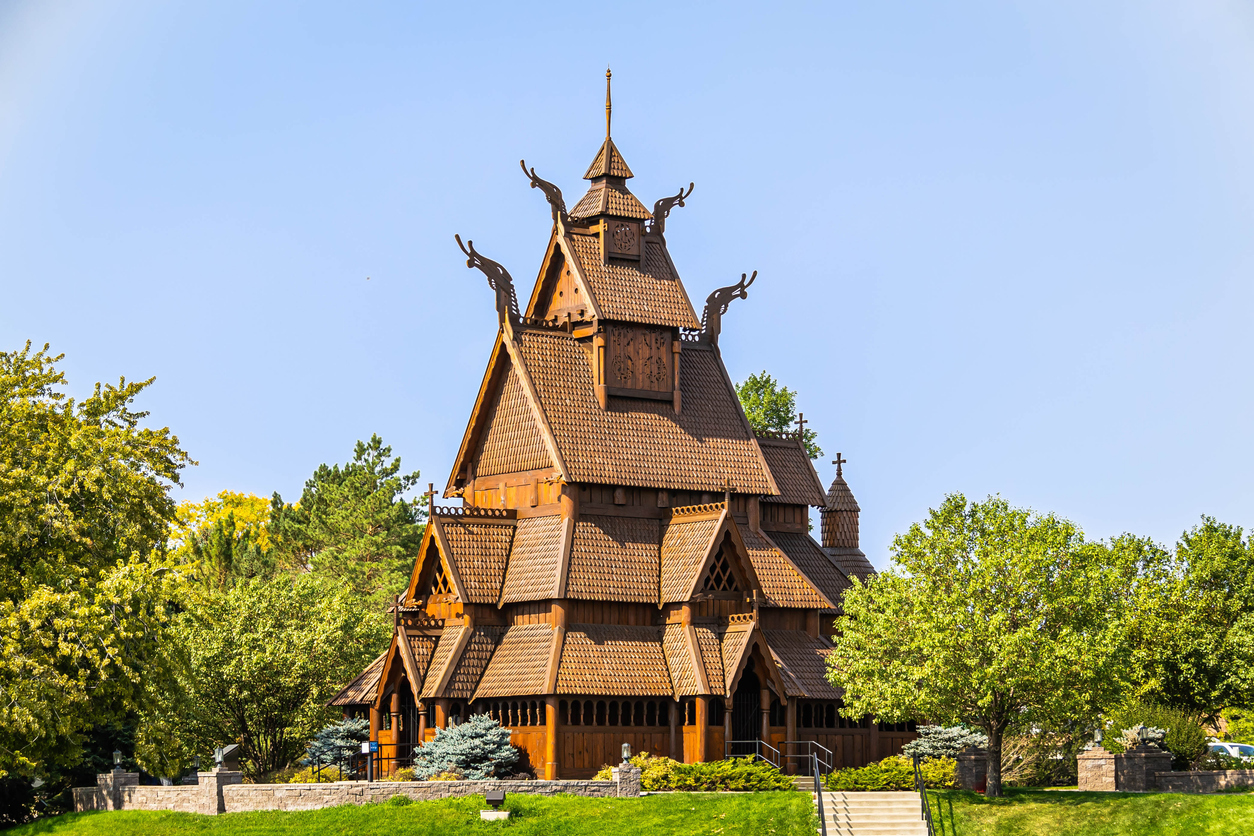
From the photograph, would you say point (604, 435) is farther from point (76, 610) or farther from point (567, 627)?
point (76, 610)

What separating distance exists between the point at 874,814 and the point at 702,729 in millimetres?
7308

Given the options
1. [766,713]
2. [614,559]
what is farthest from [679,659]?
[614,559]

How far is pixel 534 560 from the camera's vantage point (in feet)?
163

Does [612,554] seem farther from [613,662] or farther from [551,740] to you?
[551,740]

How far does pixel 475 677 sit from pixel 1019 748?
16.1 m

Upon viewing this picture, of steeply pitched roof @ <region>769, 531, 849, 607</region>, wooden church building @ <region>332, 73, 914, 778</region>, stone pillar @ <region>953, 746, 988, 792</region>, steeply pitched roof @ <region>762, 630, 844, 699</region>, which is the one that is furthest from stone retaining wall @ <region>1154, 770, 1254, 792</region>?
steeply pitched roof @ <region>769, 531, 849, 607</region>

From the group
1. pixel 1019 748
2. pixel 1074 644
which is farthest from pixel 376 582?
pixel 1074 644

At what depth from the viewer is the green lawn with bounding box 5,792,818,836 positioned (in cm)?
3962

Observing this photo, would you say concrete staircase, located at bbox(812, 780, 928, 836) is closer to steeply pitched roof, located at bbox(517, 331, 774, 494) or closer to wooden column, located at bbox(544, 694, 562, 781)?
wooden column, located at bbox(544, 694, 562, 781)

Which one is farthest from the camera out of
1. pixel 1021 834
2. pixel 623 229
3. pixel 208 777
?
pixel 623 229

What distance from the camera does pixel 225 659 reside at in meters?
52.8

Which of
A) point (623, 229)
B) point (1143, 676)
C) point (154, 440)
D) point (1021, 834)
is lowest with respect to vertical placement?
point (1021, 834)

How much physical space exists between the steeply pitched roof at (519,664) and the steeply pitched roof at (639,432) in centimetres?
468

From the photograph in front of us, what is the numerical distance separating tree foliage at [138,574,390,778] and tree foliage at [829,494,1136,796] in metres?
17.6
